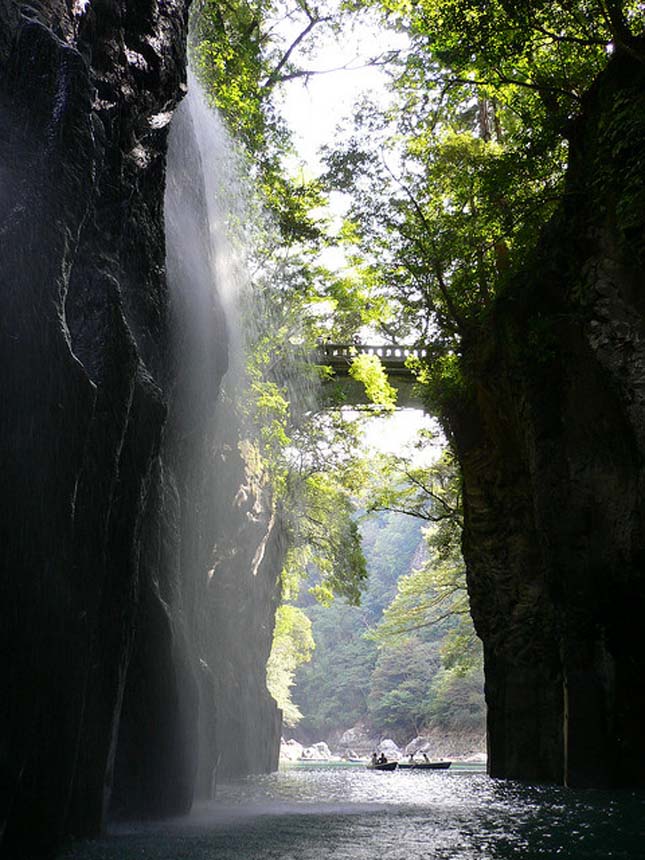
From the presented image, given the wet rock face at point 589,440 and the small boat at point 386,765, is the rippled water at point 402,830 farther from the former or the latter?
the small boat at point 386,765

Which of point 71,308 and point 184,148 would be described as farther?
point 184,148

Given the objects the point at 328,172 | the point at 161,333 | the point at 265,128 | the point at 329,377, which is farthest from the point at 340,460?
the point at 161,333

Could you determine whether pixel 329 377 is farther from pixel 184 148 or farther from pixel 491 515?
pixel 184 148

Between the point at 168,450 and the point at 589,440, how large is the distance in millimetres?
7123

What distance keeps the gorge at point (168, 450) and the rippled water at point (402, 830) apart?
746 mm

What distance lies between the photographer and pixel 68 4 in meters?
8.21

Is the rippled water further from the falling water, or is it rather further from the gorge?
the falling water

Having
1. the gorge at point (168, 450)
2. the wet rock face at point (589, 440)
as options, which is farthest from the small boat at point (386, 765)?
the wet rock face at point (589, 440)

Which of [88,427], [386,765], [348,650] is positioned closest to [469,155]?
[88,427]

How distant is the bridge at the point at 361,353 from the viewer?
26234mm

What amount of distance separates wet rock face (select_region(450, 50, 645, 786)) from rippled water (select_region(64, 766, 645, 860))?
63.6 inches

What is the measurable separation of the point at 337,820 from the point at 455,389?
38.9ft

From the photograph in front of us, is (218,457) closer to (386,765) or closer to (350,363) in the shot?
(350,363)

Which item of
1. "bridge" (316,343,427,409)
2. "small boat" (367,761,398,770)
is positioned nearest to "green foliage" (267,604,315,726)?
"small boat" (367,761,398,770)
